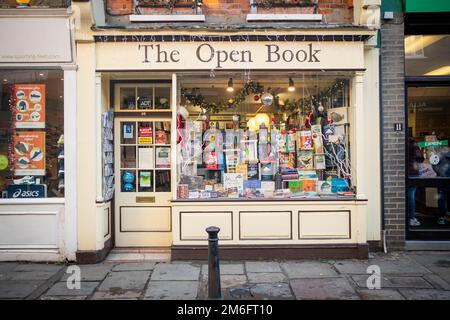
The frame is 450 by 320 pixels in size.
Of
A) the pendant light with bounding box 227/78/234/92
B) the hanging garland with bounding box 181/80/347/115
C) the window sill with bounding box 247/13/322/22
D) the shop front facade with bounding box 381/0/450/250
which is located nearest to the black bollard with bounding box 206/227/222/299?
the hanging garland with bounding box 181/80/347/115

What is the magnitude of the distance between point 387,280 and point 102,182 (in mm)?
4710

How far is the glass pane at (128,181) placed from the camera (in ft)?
26.3

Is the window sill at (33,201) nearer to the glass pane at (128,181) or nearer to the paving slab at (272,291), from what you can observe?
the glass pane at (128,181)

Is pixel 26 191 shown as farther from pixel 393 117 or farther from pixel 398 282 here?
pixel 393 117

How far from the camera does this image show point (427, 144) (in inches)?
325

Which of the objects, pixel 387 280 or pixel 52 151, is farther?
pixel 52 151

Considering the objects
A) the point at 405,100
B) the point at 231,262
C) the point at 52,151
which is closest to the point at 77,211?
the point at 52,151

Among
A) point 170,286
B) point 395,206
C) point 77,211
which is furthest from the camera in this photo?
point 395,206

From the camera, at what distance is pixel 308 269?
6867 millimetres

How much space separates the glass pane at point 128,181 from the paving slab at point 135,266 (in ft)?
4.57

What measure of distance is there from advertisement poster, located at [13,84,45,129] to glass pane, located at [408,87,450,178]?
655cm

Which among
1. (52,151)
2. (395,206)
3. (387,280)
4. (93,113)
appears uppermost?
(93,113)

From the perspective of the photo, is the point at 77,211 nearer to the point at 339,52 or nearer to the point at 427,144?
the point at 339,52

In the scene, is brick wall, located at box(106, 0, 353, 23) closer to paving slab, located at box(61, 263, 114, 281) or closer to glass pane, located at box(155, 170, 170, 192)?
glass pane, located at box(155, 170, 170, 192)
